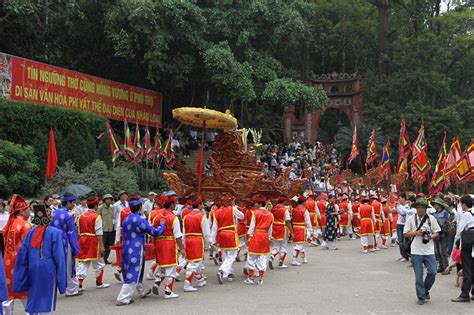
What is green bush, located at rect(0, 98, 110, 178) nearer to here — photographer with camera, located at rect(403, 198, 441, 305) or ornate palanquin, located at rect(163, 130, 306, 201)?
ornate palanquin, located at rect(163, 130, 306, 201)

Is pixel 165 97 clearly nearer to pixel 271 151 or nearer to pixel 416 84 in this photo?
pixel 271 151

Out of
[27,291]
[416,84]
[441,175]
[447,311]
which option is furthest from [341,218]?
[416,84]

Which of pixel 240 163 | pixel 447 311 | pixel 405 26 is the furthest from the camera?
pixel 405 26

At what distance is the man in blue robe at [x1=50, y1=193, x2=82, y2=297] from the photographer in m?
8.94

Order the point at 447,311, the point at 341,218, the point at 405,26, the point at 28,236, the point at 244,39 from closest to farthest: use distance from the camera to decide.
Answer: the point at 28,236, the point at 447,311, the point at 341,218, the point at 244,39, the point at 405,26

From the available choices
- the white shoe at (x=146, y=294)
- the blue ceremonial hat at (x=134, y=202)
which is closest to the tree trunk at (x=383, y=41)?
the white shoe at (x=146, y=294)

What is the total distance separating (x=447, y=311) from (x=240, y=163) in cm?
883

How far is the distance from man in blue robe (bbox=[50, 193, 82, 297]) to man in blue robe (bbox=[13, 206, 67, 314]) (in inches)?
51.2

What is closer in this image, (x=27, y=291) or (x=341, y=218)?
(x=27, y=291)

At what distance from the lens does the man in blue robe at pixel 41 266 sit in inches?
280

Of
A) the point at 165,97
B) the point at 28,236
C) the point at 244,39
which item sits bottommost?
the point at 28,236

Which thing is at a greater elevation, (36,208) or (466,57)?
(466,57)

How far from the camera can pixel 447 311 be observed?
8430 millimetres

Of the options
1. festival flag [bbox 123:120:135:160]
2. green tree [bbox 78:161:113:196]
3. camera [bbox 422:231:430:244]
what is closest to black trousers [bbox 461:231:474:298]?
camera [bbox 422:231:430:244]
